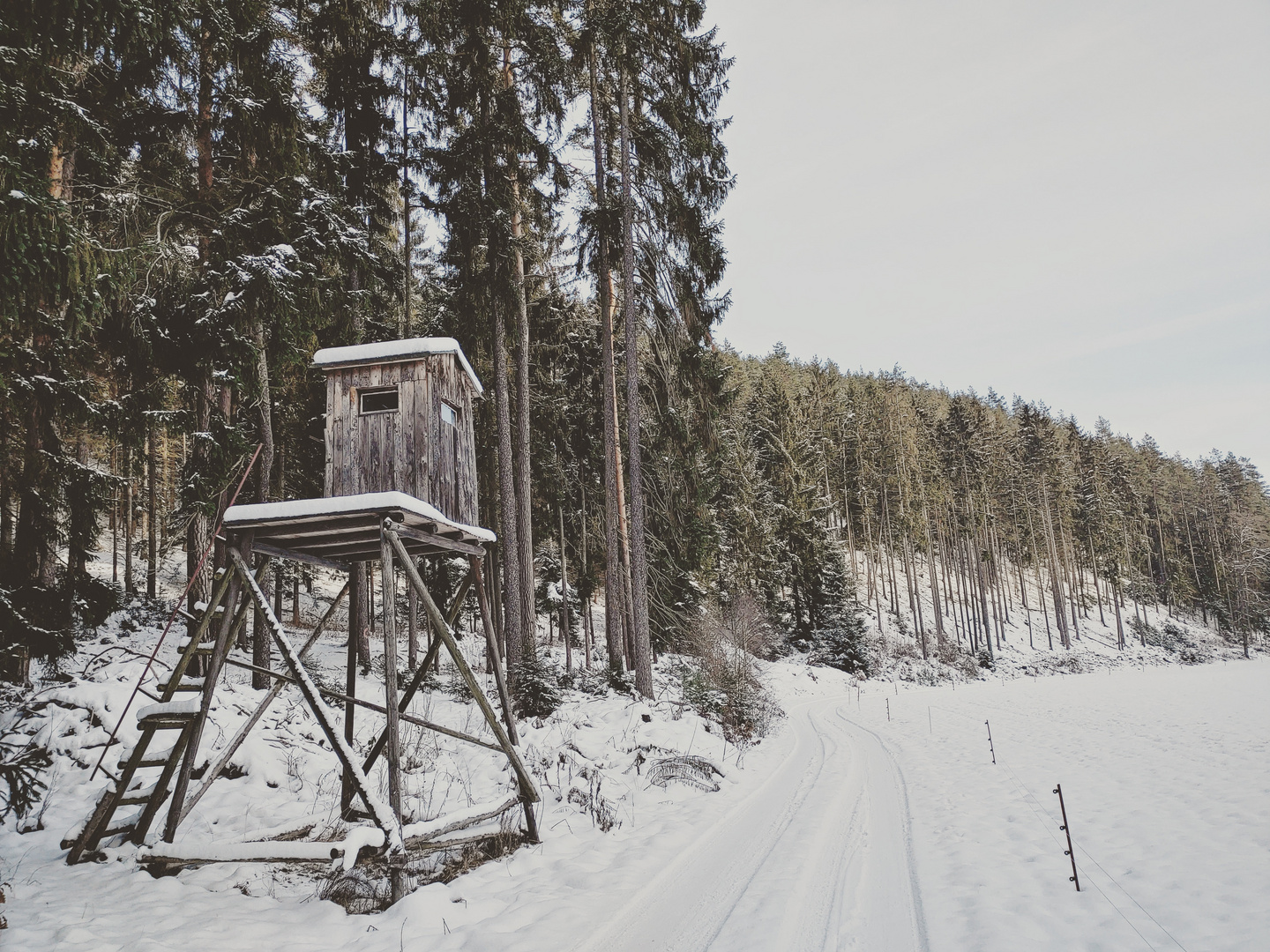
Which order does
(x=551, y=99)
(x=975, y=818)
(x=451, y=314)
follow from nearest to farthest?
(x=975, y=818) < (x=551, y=99) < (x=451, y=314)

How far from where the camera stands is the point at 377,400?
851 cm

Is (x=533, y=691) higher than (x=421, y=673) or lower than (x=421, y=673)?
lower

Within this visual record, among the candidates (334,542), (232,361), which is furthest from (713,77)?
(334,542)

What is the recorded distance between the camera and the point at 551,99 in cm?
1595

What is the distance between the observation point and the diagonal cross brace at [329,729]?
6148 mm

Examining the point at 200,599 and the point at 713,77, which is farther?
the point at 713,77

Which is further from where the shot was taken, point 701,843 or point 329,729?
point 701,843

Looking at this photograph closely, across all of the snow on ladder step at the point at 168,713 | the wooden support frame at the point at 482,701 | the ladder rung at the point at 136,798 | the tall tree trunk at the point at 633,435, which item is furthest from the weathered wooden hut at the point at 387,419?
the tall tree trunk at the point at 633,435

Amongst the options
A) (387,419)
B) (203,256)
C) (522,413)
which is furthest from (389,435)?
(522,413)

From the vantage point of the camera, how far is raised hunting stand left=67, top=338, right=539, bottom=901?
6883 millimetres

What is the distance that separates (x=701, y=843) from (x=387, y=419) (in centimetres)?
644

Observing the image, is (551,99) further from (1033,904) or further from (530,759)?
(1033,904)

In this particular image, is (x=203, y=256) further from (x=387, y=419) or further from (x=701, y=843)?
(x=701, y=843)

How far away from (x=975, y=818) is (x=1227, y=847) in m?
2.59
